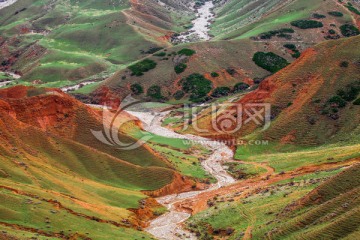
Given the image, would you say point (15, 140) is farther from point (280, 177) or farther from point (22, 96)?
point (280, 177)

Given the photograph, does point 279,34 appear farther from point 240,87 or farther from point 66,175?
point 66,175

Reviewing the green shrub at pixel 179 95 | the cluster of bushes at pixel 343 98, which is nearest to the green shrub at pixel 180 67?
the green shrub at pixel 179 95

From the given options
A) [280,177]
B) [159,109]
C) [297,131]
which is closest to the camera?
[280,177]

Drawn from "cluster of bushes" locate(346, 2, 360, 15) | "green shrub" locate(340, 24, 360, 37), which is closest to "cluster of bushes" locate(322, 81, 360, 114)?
"green shrub" locate(340, 24, 360, 37)

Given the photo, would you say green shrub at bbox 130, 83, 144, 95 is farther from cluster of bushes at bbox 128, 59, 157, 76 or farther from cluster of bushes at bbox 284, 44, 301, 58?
cluster of bushes at bbox 284, 44, 301, 58

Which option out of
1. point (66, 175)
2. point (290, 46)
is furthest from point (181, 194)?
point (290, 46)

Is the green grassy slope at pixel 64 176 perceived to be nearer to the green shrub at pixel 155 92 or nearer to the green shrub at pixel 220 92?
the green shrub at pixel 155 92

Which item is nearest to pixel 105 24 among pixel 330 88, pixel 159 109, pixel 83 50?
pixel 83 50

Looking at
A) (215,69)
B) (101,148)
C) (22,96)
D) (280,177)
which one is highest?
(215,69)
